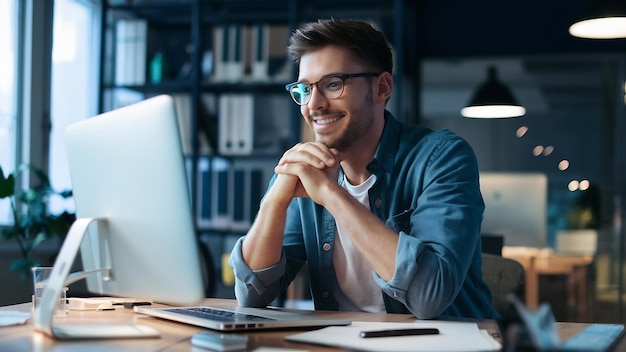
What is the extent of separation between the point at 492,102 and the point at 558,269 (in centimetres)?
109

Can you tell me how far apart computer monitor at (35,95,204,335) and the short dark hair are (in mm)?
674

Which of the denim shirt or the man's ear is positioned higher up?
the man's ear

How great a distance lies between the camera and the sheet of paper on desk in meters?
1.26

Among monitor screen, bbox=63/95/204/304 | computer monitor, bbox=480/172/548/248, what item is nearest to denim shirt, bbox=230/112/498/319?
monitor screen, bbox=63/95/204/304

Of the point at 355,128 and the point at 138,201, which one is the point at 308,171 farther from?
the point at 138,201

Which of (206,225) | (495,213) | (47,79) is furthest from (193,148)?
(495,213)

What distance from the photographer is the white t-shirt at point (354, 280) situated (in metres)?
1.99

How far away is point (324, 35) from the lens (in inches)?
80.4

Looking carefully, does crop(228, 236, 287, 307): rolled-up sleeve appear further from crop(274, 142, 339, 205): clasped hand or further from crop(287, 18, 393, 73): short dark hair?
crop(287, 18, 393, 73): short dark hair

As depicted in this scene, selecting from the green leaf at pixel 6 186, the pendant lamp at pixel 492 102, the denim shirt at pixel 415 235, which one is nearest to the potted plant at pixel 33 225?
the green leaf at pixel 6 186

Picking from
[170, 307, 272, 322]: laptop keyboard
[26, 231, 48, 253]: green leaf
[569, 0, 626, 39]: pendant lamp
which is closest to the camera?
[170, 307, 272, 322]: laptop keyboard

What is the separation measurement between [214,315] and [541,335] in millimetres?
899

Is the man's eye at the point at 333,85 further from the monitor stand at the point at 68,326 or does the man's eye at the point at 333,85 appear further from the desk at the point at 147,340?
the monitor stand at the point at 68,326

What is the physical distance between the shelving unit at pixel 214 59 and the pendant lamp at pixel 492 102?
0.37 meters
